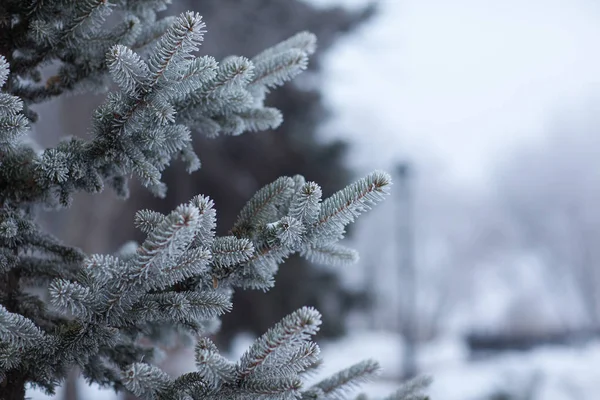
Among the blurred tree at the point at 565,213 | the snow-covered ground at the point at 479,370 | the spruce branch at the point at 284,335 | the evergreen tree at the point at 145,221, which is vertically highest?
the blurred tree at the point at 565,213

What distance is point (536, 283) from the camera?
20.9m

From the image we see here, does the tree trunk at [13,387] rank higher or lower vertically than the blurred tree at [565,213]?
lower

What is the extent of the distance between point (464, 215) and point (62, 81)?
24.2 meters

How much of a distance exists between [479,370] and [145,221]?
11005 millimetres

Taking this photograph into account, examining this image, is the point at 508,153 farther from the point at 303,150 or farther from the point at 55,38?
the point at 55,38

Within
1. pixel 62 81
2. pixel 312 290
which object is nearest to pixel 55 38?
pixel 62 81

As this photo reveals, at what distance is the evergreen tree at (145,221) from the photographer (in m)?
1.15

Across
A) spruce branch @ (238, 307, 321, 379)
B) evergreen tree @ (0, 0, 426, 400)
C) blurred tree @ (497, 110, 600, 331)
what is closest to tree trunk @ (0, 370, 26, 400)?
evergreen tree @ (0, 0, 426, 400)

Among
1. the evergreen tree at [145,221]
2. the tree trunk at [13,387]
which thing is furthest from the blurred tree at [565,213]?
the tree trunk at [13,387]

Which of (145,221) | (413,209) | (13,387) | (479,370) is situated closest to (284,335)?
(145,221)

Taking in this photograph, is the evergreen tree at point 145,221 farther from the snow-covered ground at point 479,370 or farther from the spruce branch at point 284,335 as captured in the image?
the snow-covered ground at point 479,370

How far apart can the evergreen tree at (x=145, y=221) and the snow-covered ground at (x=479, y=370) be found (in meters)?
1.39

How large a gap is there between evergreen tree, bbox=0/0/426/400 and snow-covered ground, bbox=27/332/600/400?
1.39m

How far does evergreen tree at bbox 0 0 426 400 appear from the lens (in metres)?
1.15
